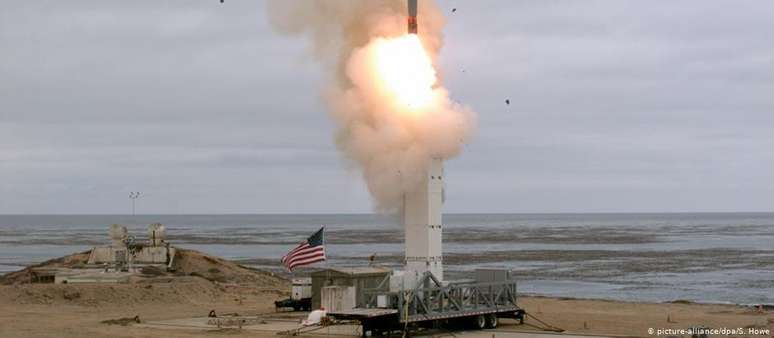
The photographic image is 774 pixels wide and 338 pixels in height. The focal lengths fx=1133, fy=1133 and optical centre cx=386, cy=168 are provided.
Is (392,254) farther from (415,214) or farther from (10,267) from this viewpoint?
(415,214)

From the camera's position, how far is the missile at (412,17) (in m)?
→ 39.8

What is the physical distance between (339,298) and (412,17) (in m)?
10.1

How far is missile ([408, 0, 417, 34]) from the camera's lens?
3985 centimetres

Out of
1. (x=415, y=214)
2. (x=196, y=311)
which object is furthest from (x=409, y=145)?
(x=196, y=311)

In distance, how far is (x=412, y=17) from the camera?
131 ft

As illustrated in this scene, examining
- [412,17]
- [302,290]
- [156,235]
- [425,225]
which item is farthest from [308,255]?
[156,235]

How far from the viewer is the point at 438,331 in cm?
3675

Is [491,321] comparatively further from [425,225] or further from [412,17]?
[412,17]

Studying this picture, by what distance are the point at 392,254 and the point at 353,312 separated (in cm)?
6954

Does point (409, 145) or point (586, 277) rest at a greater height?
point (409, 145)

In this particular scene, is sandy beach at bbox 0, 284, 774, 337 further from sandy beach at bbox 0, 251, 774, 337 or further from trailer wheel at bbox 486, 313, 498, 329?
trailer wheel at bbox 486, 313, 498, 329

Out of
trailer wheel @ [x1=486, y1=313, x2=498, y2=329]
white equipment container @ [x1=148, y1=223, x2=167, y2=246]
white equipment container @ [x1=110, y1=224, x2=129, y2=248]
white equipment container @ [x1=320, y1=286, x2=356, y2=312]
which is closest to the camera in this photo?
trailer wheel @ [x1=486, y1=313, x2=498, y2=329]

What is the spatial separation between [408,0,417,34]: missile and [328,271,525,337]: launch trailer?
906 centimetres

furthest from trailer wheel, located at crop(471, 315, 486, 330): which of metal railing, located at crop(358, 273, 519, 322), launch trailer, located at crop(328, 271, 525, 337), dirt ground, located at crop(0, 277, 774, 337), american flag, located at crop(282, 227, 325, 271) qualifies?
american flag, located at crop(282, 227, 325, 271)
